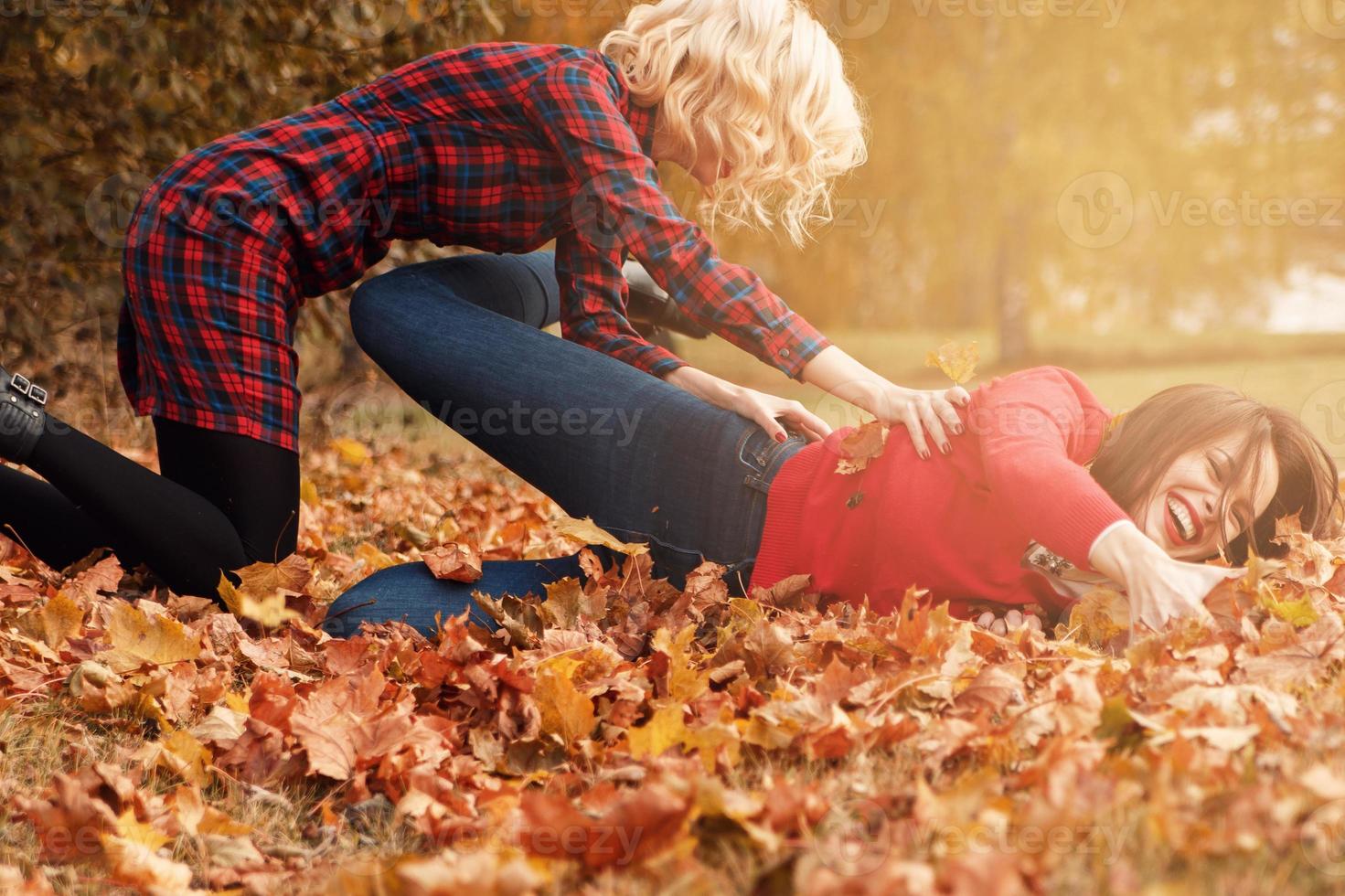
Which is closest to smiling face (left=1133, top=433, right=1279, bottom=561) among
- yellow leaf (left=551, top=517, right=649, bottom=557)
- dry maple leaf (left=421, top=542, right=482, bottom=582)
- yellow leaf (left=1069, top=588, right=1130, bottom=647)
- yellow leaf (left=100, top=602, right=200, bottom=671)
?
yellow leaf (left=1069, top=588, right=1130, bottom=647)

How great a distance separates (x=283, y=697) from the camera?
1891mm

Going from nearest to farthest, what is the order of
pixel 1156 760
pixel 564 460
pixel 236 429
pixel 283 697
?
1. pixel 1156 760
2. pixel 283 697
3. pixel 564 460
4. pixel 236 429

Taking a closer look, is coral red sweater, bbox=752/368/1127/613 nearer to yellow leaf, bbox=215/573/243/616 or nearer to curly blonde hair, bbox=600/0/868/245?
curly blonde hair, bbox=600/0/868/245

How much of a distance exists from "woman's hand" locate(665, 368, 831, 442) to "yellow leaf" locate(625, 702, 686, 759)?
0.77 meters

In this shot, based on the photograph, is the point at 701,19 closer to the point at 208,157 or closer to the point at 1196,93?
the point at 208,157

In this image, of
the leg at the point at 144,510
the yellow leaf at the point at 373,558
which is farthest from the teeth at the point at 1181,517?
the yellow leaf at the point at 373,558

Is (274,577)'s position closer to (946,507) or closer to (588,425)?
(588,425)

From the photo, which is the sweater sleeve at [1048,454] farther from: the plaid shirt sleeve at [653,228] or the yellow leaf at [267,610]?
the yellow leaf at [267,610]

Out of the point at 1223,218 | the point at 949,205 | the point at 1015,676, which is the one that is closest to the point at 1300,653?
the point at 1015,676

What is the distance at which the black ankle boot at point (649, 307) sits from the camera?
318cm

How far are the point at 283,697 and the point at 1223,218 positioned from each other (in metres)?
15.4

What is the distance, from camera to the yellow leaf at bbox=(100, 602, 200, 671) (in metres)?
2.08

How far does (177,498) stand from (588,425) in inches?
36.8

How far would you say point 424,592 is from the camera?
2.43m
